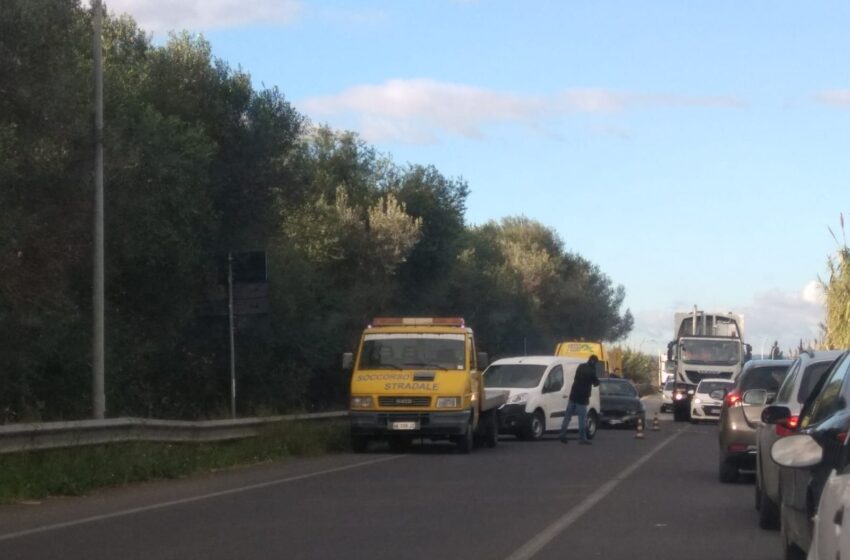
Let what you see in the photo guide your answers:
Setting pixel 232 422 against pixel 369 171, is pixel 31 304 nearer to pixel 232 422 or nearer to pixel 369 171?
pixel 232 422

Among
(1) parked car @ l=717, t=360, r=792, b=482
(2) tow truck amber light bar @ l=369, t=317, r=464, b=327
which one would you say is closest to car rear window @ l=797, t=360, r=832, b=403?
(1) parked car @ l=717, t=360, r=792, b=482

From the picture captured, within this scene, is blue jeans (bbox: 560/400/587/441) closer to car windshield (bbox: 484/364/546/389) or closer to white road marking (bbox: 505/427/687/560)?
car windshield (bbox: 484/364/546/389)

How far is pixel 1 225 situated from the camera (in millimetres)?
21281

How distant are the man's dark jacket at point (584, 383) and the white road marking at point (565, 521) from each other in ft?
26.0

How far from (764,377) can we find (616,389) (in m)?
20.8

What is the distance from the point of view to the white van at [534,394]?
29.9 metres

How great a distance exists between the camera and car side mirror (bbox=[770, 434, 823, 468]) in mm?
6094

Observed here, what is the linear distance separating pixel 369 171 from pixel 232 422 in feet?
107

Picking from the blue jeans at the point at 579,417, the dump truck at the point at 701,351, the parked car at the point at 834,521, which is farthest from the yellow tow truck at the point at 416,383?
the dump truck at the point at 701,351

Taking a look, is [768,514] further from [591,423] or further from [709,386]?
[709,386]

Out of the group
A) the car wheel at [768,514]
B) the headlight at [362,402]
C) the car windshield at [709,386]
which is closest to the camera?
the car wheel at [768,514]

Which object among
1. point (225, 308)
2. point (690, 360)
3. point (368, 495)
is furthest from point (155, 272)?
point (690, 360)

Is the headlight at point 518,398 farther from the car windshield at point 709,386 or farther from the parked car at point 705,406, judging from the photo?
the car windshield at point 709,386

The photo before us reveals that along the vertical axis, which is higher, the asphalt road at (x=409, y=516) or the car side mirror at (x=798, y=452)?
the car side mirror at (x=798, y=452)
